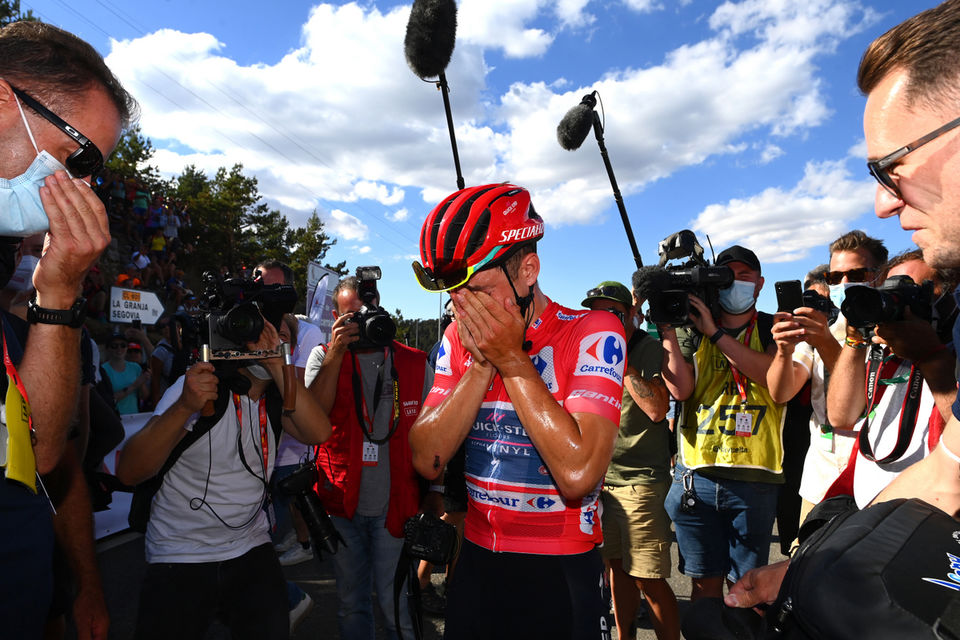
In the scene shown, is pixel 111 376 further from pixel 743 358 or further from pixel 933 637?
pixel 933 637

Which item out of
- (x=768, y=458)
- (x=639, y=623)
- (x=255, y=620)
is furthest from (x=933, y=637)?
(x=639, y=623)

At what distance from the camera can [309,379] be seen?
404cm

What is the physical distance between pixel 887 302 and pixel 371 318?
9.32 feet

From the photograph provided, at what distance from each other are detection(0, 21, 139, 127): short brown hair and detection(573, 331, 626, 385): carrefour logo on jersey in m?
1.80

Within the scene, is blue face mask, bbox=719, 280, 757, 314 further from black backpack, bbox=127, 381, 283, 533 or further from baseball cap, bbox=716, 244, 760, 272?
black backpack, bbox=127, 381, 283, 533

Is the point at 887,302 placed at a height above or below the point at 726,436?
above

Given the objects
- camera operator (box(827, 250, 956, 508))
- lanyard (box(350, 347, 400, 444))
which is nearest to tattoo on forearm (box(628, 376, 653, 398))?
camera operator (box(827, 250, 956, 508))

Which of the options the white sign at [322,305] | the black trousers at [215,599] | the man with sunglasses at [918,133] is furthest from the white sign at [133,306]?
the man with sunglasses at [918,133]

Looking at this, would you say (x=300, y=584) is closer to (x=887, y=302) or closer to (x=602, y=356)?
(x=602, y=356)

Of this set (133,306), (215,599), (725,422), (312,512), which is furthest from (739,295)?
(133,306)

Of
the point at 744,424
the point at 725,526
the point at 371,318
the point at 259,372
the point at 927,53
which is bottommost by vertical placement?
the point at 725,526

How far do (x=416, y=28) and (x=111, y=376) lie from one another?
6.59m

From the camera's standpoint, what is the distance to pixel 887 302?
93.9 inches

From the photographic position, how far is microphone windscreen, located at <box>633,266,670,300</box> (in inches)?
139
